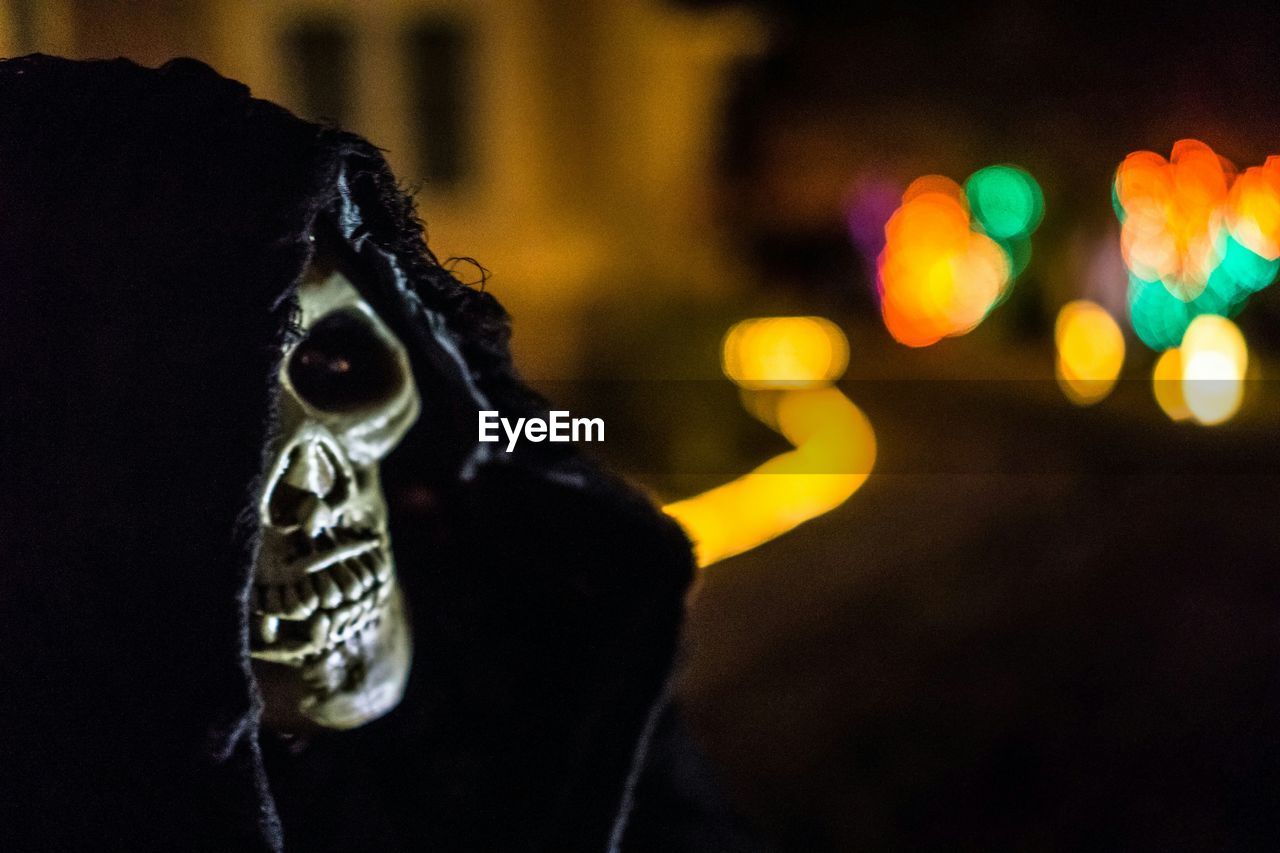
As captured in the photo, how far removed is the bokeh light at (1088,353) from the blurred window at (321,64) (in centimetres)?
637

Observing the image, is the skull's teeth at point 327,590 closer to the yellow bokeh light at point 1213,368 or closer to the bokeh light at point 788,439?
the bokeh light at point 788,439

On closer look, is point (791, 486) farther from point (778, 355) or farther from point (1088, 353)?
point (1088, 353)

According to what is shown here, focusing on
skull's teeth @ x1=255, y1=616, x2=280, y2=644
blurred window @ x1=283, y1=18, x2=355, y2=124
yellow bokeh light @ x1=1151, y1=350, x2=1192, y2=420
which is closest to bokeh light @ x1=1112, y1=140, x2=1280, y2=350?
yellow bokeh light @ x1=1151, y1=350, x2=1192, y2=420

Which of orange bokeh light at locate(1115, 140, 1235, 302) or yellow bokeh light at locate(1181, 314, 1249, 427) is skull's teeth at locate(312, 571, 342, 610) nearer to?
yellow bokeh light at locate(1181, 314, 1249, 427)

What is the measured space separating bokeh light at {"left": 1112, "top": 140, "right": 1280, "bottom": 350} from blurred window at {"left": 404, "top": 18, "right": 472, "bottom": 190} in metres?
6.45

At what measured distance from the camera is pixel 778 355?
8.98 meters

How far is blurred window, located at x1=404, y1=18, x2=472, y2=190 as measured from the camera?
7.28 m

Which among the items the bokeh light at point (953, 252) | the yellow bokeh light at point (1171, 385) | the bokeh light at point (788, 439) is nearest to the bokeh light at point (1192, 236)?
the yellow bokeh light at point (1171, 385)

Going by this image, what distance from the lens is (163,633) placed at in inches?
37.6

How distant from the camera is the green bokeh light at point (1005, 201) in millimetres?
12414

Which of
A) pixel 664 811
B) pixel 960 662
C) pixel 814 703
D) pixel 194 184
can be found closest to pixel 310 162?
pixel 194 184

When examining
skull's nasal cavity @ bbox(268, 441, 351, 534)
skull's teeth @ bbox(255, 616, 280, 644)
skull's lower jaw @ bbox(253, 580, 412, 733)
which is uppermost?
skull's nasal cavity @ bbox(268, 441, 351, 534)

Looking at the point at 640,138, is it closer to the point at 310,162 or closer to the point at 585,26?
the point at 585,26

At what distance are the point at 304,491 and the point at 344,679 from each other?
0.79 feet
